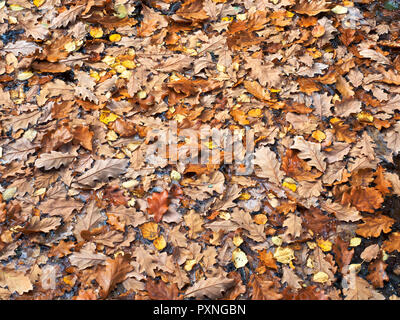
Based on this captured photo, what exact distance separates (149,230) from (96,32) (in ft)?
6.41

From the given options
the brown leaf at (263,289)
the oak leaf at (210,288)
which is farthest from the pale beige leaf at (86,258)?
the brown leaf at (263,289)

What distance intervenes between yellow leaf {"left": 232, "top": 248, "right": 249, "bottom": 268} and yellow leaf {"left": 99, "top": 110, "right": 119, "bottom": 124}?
1.35 meters

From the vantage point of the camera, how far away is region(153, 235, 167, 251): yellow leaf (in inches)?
89.7

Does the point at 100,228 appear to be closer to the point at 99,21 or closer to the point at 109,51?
the point at 109,51

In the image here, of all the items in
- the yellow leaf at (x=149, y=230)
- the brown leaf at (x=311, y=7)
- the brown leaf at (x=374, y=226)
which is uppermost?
the brown leaf at (x=311, y=7)

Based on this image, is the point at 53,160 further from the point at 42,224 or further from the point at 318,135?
the point at 318,135

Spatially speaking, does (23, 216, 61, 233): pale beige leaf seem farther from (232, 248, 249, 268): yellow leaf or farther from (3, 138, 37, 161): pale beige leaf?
(232, 248, 249, 268): yellow leaf

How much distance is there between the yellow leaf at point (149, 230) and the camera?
232 centimetres

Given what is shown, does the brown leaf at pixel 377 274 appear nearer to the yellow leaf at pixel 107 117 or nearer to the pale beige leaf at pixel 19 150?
Result: the yellow leaf at pixel 107 117

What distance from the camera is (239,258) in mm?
2236

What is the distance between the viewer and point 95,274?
2160 mm

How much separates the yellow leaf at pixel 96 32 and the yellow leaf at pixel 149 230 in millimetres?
1858
